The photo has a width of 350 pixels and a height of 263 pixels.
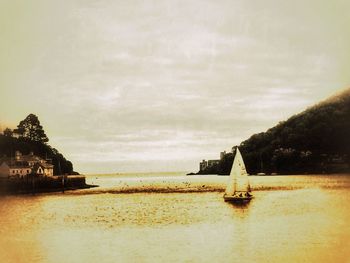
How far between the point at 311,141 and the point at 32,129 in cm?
280

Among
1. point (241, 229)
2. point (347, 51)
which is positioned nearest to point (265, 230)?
point (241, 229)

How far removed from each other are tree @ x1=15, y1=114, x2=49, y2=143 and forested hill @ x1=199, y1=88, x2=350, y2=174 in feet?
5.34

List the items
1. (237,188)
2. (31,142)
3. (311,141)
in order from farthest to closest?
(237,188) → (311,141) → (31,142)

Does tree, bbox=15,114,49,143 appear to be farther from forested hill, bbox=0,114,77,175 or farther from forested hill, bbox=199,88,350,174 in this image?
forested hill, bbox=199,88,350,174

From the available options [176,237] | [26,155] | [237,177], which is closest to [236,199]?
[237,177]

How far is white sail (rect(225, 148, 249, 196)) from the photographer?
187 inches

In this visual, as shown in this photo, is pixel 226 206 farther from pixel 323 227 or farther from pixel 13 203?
pixel 13 203

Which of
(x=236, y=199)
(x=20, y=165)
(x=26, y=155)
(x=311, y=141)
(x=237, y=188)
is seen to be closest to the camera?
(x=20, y=165)

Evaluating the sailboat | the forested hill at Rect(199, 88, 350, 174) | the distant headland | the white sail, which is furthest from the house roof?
the sailboat

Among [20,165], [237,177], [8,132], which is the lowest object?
[237,177]

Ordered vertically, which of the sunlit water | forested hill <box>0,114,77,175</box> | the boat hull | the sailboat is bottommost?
the sunlit water

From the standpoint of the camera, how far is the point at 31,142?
4.31 meters

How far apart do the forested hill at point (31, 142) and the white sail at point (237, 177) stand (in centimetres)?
162

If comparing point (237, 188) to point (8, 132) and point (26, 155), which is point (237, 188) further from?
point (8, 132)
